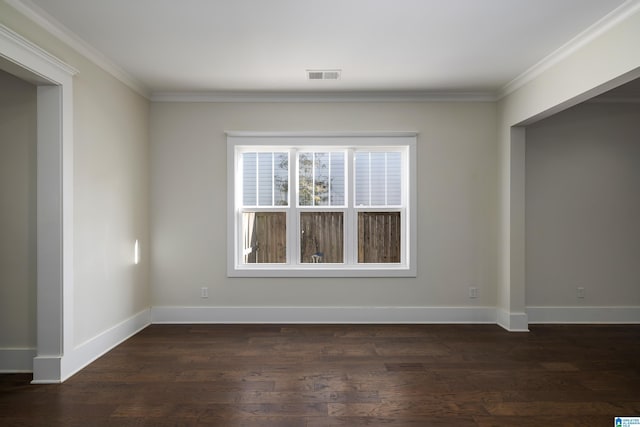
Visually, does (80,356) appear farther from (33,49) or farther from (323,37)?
(323,37)

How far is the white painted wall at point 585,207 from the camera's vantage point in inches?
203

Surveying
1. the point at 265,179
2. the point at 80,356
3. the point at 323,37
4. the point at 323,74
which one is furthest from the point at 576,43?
→ the point at 80,356

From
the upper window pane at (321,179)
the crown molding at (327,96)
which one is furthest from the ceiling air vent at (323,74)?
the upper window pane at (321,179)

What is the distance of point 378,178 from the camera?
5.39 metres

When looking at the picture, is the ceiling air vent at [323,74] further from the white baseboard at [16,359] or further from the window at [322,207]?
the white baseboard at [16,359]

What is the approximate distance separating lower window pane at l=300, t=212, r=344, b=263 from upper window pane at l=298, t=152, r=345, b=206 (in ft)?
0.54

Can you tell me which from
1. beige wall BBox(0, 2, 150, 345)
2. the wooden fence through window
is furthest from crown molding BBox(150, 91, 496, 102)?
the wooden fence through window

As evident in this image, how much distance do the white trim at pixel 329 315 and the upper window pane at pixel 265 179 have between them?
1.33 m

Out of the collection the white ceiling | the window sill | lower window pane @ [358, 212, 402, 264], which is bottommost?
the window sill

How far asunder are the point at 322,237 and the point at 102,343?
2.63m

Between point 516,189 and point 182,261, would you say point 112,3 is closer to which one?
point 182,261

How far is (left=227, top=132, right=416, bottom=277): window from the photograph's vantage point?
534 cm

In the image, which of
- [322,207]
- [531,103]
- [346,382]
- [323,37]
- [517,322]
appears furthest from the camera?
[322,207]

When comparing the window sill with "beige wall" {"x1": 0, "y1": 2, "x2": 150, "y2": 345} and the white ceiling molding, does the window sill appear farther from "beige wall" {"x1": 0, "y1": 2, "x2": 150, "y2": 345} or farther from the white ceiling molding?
the white ceiling molding
